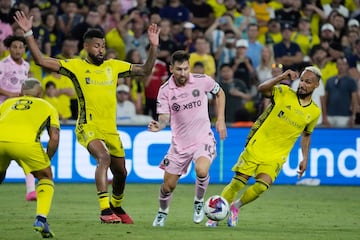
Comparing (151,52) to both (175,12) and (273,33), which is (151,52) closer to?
(175,12)

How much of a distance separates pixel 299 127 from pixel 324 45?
35.8ft

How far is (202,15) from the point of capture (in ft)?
79.7

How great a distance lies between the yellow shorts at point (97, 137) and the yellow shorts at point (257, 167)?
5.29ft

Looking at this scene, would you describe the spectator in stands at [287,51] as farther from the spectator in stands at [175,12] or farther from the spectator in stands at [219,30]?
the spectator in stands at [175,12]

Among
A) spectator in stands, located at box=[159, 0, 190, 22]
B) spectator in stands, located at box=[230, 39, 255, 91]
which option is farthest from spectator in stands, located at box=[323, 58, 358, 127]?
spectator in stands, located at box=[159, 0, 190, 22]

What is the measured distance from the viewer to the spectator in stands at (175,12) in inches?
938

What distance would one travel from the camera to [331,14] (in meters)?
24.7

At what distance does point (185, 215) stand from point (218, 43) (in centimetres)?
952

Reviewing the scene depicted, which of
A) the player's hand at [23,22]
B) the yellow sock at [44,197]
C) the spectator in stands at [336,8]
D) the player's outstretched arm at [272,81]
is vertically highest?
the player's hand at [23,22]

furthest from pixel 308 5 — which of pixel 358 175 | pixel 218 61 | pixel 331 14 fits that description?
pixel 358 175

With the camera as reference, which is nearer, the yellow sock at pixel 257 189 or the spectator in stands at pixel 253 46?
the yellow sock at pixel 257 189

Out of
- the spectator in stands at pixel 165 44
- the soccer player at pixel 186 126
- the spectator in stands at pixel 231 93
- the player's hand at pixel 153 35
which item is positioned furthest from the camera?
the spectator in stands at pixel 165 44

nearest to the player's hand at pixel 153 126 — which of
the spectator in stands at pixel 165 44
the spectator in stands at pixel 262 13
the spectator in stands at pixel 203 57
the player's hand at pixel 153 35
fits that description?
the player's hand at pixel 153 35

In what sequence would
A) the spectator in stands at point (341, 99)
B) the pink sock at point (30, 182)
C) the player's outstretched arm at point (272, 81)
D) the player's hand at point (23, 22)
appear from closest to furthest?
1. the player's hand at point (23, 22)
2. the player's outstretched arm at point (272, 81)
3. the pink sock at point (30, 182)
4. the spectator in stands at point (341, 99)
